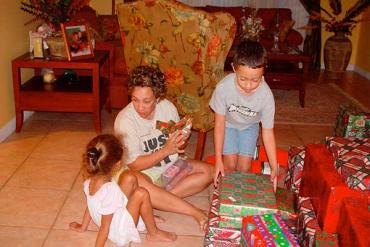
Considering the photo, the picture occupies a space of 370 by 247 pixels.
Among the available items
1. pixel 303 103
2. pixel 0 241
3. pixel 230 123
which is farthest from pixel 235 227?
pixel 303 103

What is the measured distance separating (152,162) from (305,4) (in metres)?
4.59

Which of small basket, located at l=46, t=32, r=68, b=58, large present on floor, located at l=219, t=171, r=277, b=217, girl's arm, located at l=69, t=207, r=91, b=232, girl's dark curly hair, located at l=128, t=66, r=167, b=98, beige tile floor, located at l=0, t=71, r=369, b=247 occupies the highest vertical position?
girl's dark curly hair, located at l=128, t=66, r=167, b=98

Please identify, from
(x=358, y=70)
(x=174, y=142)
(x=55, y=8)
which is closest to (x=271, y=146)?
(x=174, y=142)

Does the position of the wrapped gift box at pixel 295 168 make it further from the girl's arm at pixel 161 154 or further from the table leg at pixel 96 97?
the table leg at pixel 96 97

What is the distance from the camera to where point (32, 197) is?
2340 millimetres

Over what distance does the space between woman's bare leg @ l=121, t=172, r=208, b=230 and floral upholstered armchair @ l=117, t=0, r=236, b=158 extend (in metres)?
0.74

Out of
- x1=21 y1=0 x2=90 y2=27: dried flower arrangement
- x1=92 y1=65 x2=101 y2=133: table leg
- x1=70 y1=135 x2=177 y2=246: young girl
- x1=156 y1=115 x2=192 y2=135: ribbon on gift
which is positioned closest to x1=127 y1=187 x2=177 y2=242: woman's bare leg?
x1=70 y1=135 x2=177 y2=246: young girl

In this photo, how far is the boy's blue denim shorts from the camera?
2381 mm

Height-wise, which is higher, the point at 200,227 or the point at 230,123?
the point at 230,123

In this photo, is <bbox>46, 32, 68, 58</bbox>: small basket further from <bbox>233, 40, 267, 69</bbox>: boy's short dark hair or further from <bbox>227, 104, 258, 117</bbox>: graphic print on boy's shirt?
<bbox>233, 40, 267, 69</bbox>: boy's short dark hair

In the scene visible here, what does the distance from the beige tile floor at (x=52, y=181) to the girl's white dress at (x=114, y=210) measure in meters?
0.09

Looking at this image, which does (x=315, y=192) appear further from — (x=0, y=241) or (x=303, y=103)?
(x=303, y=103)

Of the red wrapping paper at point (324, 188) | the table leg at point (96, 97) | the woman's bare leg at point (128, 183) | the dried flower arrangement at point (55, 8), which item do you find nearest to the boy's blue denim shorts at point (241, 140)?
the red wrapping paper at point (324, 188)

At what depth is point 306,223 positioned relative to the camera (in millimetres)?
1733
